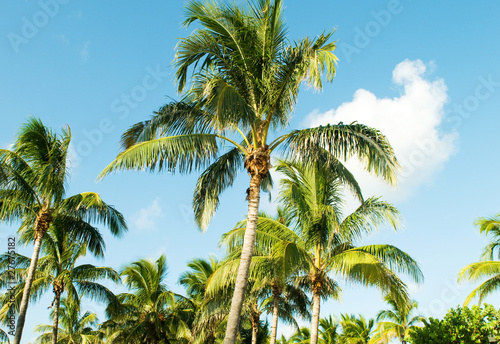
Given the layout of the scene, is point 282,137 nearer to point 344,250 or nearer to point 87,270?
point 344,250

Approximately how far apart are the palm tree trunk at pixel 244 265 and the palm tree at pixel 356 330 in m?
27.2

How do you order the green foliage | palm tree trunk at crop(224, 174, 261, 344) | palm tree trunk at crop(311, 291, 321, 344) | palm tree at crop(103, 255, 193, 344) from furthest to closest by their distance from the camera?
palm tree at crop(103, 255, 193, 344)
palm tree trunk at crop(311, 291, 321, 344)
the green foliage
palm tree trunk at crop(224, 174, 261, 344)

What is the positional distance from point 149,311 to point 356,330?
62.5ft

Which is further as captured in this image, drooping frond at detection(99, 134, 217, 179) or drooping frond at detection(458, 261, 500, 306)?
drooping frond at detection(458, 261, 500, 306)

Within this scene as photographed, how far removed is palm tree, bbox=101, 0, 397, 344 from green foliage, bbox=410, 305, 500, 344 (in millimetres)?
4534

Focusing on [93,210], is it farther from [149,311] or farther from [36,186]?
[149,311]

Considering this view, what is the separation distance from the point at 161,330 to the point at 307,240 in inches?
488

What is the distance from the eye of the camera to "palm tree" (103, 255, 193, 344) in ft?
72.0

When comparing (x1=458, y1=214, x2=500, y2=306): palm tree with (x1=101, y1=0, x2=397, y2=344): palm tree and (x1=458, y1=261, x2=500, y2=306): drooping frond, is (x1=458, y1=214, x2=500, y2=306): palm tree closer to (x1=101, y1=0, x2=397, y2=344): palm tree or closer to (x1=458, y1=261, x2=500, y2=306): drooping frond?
(x1=458, y1=261, x2=500, y2=306): drooping frond

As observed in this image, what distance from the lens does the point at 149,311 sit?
2291cm

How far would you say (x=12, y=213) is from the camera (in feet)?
48.1

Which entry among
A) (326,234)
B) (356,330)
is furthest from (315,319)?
(356,330)

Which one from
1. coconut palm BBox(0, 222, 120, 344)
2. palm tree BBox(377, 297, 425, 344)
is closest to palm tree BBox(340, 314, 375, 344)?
palm tree BBox(377, 297, 425, 344)

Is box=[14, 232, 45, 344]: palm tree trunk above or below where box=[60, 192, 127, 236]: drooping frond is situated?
below
